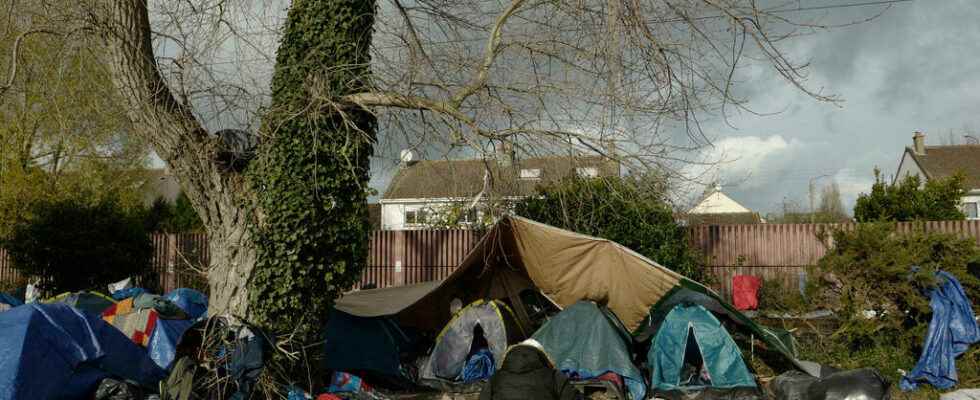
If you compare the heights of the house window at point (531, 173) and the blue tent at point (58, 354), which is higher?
the house window at point (531, 173)

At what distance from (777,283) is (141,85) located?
11.8 m

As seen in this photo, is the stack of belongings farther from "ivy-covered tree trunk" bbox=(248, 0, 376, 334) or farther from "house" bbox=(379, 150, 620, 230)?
"house" bbox=(379, 150, 620, 230)

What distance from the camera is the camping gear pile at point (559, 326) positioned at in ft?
27.7

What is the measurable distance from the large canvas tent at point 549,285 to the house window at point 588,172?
1.88 metres

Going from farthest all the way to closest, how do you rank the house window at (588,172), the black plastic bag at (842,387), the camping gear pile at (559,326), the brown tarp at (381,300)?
the brown tarp at (381,300)
the camping gear pile at (559,326)
the house window at (588,172)
the black plastic bag at (842,387)

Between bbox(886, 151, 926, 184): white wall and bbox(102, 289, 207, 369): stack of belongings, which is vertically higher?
bbox(886, 151, 926, 184): white wall

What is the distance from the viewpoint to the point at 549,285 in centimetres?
1045

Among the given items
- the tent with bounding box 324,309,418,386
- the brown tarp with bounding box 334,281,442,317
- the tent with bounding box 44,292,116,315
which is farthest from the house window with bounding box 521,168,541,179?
the tent with bounding box 44,292,116,315

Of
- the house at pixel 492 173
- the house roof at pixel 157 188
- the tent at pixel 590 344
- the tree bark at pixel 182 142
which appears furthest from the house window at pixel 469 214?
the house roof at pixel 157 188

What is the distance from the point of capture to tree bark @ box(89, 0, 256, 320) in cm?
773

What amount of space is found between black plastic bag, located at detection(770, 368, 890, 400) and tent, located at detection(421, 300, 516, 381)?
338 cm

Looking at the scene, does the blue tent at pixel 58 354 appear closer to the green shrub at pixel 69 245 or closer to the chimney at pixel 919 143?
the green shrub at pixel 69 245

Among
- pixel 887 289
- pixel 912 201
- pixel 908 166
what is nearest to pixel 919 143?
pixel 908 166

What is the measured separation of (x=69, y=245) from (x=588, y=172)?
41.4 feet
